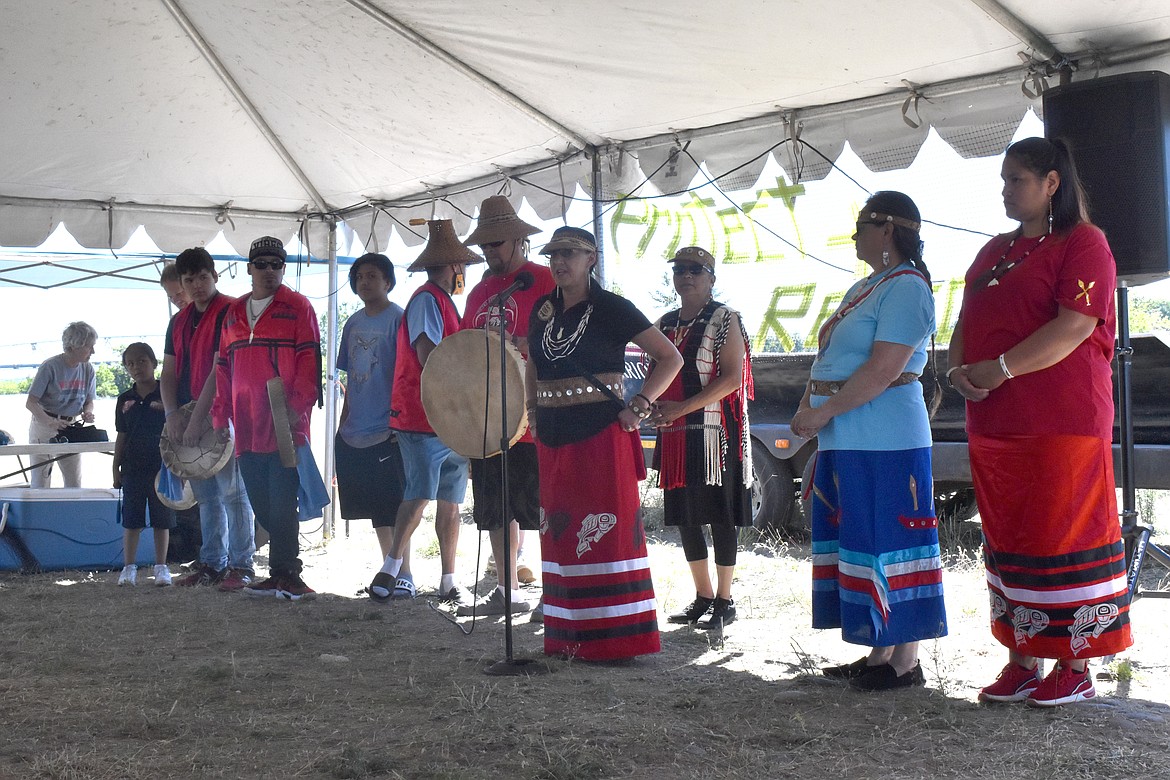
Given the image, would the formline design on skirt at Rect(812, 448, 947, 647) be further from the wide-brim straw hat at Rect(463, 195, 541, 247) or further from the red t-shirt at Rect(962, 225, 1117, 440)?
the wide-brim straw hat at Rect(463, 195, 541, 247)

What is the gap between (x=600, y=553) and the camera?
3982mm

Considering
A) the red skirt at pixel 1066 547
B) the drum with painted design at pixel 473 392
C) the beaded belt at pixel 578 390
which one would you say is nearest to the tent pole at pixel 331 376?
the drum with painted design at pixel 473 392

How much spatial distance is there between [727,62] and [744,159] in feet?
2.31

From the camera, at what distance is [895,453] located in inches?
136

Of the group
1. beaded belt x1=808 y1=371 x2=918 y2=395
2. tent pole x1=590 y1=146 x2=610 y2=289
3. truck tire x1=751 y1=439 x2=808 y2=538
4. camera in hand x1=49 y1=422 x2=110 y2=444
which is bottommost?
truck tire x1=751 y1=439 x2=808 y2=538

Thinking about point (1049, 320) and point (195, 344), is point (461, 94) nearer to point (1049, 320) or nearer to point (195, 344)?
point (195, 344)

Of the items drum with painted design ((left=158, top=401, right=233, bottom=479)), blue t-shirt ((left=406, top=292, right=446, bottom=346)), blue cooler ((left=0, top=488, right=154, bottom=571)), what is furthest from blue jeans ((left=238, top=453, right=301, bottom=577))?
blue cooler ((left=0, top=488, right=154, bottom=571))

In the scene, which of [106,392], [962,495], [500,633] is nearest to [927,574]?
[500,633]

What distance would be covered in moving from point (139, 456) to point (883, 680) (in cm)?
466

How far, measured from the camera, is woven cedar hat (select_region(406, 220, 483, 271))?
18.0 ft

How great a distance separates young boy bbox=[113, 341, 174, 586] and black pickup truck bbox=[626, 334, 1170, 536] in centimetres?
343

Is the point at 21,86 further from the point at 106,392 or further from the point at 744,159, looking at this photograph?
the point at 106,392

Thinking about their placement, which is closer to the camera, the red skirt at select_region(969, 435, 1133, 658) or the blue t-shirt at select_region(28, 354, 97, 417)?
the red skirt at select_region(969, 435, 1133, 658)

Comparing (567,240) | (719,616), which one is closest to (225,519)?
(719,616)
